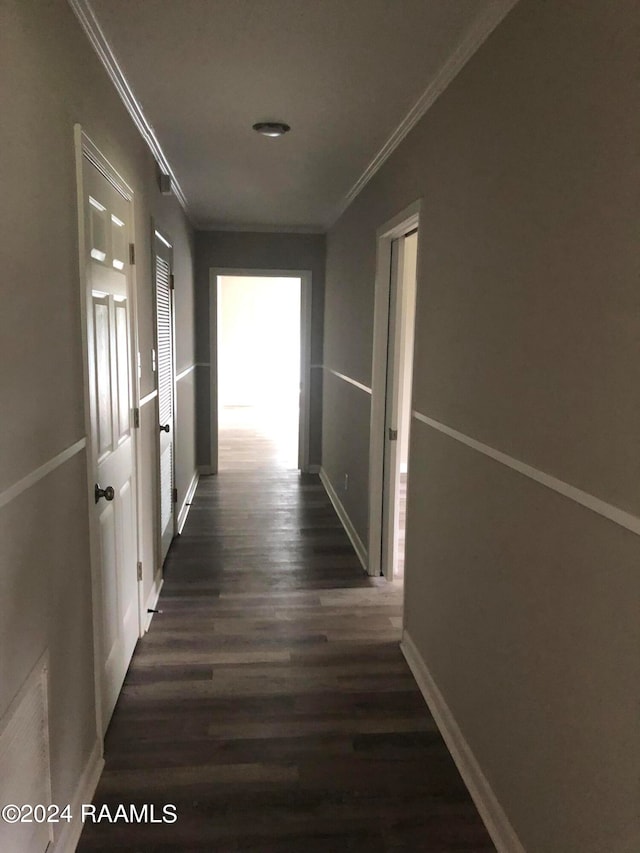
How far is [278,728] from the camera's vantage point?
2.33m

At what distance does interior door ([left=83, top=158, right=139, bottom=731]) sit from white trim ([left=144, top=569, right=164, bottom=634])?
25cm

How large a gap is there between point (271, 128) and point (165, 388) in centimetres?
167

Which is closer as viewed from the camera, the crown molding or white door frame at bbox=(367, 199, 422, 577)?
the crown molding

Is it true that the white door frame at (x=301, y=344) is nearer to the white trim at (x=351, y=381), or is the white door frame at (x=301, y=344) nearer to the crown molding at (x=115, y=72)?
the white trim at (x=351, y=381)

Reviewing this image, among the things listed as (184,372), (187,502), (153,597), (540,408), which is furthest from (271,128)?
(187,502)

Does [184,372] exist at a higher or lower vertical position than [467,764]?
higher

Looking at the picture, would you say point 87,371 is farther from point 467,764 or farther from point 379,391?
point 379,391

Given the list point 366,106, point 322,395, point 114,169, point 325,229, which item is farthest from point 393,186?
point 322,395

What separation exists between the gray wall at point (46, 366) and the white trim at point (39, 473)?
0.05 feet

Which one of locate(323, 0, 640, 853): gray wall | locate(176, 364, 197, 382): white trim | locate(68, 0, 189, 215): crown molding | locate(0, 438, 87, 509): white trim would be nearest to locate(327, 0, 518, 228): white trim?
locate(323, 0, 640, 853): gray wall

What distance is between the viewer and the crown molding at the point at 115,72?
184cm

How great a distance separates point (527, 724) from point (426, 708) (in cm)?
90

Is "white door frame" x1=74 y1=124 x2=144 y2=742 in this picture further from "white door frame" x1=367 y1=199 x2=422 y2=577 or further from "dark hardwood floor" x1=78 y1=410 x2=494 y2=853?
"white door frame" x1=367 y1=199 x2=422 y2=577

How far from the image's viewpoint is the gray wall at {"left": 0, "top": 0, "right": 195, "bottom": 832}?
1327 mm
